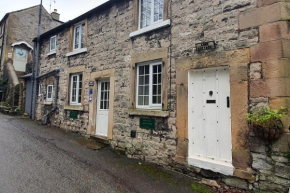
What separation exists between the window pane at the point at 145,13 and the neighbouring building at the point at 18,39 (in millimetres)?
14027

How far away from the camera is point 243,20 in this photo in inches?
161

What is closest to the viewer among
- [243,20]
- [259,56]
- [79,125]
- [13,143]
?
[259,56]

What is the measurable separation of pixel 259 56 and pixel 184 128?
2.33 m

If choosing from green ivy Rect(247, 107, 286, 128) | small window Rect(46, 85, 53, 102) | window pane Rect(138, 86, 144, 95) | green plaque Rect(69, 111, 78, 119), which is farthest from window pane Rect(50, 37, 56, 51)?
green ivy Rect(247, 107, 286, 128)

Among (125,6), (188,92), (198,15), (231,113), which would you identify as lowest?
(231,113)

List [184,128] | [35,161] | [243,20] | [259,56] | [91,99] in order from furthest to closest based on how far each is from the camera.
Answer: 1. [91,99]
2. [35,161]
3. [184,128]
4. [243,20]
5. [259,56]

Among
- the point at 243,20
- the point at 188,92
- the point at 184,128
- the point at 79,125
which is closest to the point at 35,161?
the point at 79,125

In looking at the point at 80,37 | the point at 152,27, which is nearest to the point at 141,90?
the point at 152,27

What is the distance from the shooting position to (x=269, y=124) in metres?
3.41

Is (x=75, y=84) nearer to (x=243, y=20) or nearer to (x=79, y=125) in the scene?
(x=79, y=125)

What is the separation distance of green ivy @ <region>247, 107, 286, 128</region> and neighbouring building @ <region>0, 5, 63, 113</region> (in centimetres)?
1752

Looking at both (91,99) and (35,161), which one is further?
(91,99)

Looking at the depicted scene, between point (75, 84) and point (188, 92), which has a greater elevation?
point (75, 84)

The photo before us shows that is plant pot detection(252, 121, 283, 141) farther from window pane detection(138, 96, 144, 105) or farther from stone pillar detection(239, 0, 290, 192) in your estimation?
window pane detection(138, 96, 144, 105)
